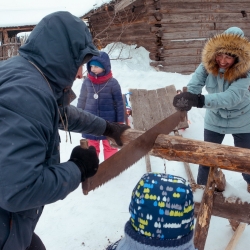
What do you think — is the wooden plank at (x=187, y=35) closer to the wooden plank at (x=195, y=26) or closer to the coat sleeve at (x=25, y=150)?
the wooden plank at (x=195, y=26)

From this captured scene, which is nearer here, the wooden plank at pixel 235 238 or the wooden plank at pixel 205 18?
the wooden plank at pixel 235 238

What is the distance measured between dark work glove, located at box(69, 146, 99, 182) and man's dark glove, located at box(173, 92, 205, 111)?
1581mm

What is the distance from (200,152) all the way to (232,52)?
1284mm

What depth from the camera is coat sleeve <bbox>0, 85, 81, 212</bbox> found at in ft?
4.29

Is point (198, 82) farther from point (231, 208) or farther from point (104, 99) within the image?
point (104, 99)

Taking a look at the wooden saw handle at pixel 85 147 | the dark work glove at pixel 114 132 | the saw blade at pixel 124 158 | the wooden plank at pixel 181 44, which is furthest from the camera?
the wooden plank at pixel 181 44

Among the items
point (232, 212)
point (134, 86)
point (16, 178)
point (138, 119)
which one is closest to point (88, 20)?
point (134, 86)

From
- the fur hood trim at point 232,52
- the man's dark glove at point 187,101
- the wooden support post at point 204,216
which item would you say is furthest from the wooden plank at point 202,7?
the wooden support post at point 204,216

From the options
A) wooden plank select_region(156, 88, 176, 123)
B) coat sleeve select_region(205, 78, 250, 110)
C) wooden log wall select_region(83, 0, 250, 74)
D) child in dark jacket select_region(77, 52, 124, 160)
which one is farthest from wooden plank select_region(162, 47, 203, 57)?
coat sleeve select_region(205, 78, 250, 110)

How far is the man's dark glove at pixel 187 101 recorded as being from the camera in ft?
10.3

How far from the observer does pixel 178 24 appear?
33.5 feet

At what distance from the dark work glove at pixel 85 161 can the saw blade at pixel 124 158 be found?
0.21 m

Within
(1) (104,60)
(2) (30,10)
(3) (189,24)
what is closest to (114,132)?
(1) (104,60)

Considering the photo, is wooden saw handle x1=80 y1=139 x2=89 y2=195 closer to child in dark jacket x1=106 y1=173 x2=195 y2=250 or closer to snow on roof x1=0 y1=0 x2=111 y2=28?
child in dark jacket x1=106 y1=173 x2=195 y2=250
